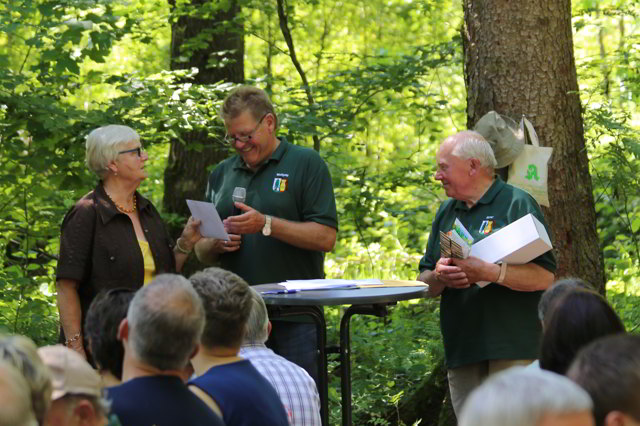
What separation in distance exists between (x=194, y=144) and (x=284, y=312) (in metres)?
3.65

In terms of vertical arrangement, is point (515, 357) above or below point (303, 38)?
below

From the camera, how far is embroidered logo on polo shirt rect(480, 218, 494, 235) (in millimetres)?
4941

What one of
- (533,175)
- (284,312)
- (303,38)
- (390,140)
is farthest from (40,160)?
(390,140)

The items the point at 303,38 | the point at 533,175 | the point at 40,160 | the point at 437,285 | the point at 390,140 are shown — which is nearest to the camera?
the point at 437,285

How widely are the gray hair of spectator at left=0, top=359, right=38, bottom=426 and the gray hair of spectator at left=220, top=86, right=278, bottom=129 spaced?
10.5 ft

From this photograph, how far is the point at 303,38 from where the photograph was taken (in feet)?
45.6

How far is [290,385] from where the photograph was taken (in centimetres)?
385

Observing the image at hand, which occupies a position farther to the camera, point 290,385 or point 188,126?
point 188,126

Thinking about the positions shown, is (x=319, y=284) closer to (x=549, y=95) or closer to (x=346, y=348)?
(x=346, y=348)

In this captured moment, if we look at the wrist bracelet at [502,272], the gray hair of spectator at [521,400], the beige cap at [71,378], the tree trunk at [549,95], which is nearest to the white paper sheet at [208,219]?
the wrist bracelet at [502,272]

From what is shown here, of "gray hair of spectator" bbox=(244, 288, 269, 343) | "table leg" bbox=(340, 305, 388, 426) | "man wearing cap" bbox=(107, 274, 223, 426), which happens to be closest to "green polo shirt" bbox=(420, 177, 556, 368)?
"table leg" bbox=(340, 305, 388, 426)

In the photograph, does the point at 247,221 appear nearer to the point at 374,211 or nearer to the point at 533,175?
the point at 533,175

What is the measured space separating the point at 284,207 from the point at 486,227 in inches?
44.4

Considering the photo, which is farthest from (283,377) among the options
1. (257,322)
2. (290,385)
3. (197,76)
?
(197,76)
